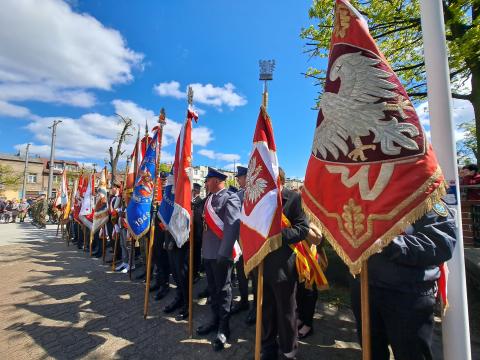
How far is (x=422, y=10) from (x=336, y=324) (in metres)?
4.17

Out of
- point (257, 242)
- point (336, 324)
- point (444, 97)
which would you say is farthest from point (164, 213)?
point (444, 97)

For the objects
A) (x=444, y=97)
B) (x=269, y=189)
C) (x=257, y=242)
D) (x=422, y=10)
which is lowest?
(x=257, y=242)

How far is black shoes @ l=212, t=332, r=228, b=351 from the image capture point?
343 cm

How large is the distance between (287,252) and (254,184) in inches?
33.7

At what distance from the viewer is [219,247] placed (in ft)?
13.0

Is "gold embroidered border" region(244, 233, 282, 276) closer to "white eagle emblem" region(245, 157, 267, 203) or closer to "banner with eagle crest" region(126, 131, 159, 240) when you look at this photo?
"white eagle emblem" region(245, 157, 267, 203)

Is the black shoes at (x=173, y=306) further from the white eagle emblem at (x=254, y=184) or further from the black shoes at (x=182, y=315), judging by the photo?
the white eagle emblem at (x=254, y=184)

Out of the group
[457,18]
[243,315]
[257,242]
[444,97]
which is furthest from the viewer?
[457,18]

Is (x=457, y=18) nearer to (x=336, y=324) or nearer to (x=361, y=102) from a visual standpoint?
(x=361, y=102)

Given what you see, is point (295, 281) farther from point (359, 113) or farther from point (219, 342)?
point (359, 113)

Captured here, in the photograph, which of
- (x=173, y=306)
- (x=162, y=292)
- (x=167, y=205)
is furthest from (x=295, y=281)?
(x=162, y=292)

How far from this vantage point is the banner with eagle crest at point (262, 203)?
2.87 metres

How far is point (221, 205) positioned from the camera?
13.2 feet

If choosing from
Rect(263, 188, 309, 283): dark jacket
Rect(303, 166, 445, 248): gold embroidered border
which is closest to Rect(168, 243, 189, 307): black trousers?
Rect(263, 188, 309, 283): dark jacket
